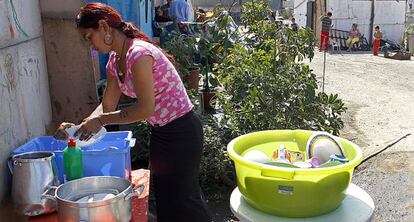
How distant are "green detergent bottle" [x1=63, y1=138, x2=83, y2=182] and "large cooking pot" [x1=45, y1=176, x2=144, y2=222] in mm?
238

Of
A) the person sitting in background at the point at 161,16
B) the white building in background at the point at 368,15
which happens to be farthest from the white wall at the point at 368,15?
the person sitting in background at the point at 161,16

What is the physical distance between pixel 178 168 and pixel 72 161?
1.81ft

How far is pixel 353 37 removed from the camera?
16.8 m

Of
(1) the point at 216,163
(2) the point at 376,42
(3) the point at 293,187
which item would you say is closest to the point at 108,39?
(3) the point at 293,187

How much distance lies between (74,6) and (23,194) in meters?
1.72

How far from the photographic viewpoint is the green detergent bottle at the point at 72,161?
2.15m

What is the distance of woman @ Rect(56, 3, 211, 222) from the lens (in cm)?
203

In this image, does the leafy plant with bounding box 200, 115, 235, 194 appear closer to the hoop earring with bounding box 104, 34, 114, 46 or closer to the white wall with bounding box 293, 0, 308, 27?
the hoop earring with bounding box 104, 34, 114, 46

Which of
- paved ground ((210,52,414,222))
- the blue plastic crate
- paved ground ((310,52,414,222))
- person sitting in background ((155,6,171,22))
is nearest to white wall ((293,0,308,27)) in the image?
paved ground ((310,52,414,222))

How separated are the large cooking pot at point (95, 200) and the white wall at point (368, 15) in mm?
16829

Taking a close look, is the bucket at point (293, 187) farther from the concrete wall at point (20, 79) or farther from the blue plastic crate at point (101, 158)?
the concrete wall at point (20, 79)

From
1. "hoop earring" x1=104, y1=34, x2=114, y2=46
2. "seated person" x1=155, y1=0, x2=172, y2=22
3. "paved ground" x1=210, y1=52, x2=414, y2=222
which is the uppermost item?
"seated person" x1=155, y1=0, x2=172, y2=22

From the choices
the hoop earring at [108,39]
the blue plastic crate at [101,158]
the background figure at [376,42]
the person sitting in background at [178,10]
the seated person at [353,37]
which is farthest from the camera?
the seated person at [353,37]

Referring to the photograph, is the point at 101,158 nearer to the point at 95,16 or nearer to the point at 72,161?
the point at 72,161
